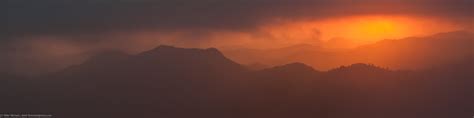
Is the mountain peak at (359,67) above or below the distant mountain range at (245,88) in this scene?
above

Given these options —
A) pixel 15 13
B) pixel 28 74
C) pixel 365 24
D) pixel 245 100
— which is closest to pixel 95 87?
pixel 28 74

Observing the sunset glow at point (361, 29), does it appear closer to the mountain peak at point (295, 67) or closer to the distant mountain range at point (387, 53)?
the distant mountain range at point (387, 53)

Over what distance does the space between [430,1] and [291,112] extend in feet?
3.35

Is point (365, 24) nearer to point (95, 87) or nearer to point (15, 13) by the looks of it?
point (95, 87)

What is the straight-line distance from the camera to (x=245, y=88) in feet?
11.5

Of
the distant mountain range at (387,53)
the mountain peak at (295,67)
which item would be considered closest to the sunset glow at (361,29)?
the distant mountain range at (387,53)

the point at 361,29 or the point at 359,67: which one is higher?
the point at 361,29

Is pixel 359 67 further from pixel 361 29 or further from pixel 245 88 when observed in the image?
pixel 245 88

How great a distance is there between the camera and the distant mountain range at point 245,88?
3457mm

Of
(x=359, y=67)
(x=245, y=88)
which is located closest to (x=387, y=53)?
(x=359, y=67)

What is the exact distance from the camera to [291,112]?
11.5 ft

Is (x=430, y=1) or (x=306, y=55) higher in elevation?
(x=430, y=1)

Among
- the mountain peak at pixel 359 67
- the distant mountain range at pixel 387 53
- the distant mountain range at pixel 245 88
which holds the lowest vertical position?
the distant mountain range at pixel 245 88

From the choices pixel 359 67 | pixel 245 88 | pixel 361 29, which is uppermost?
pixel 361 29
